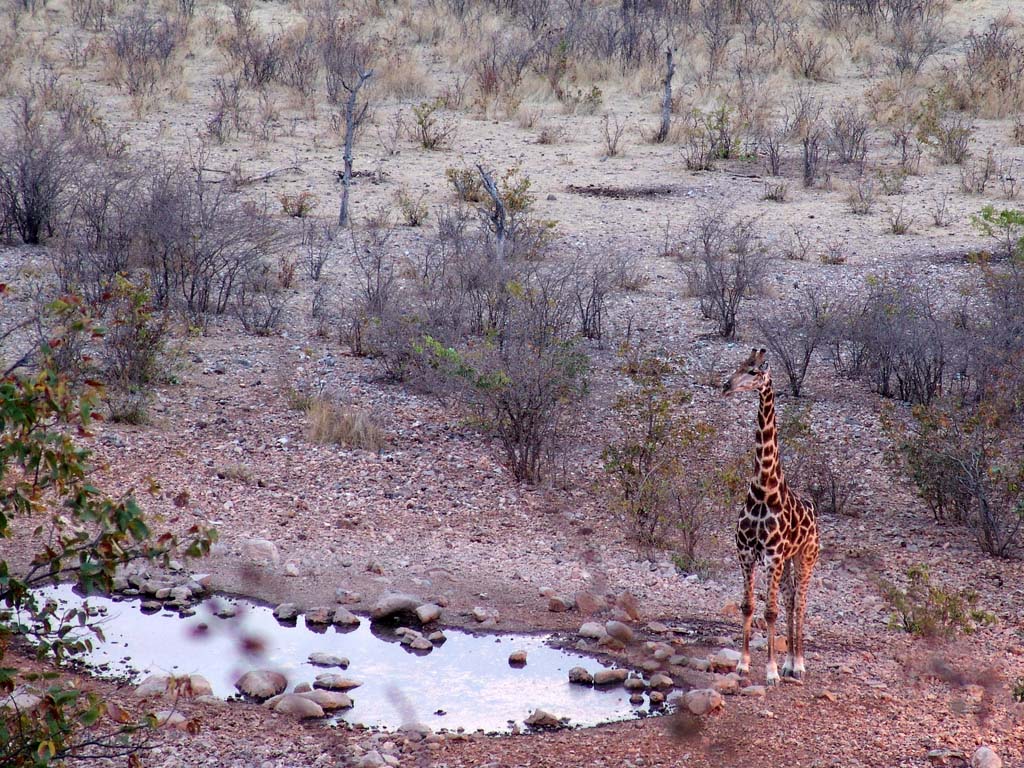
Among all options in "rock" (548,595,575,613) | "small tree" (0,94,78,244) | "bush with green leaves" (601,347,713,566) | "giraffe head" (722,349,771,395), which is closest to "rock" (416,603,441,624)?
"rock" (548,595,575,613)

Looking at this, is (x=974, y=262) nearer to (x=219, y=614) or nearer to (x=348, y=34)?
(x=219, y=614)

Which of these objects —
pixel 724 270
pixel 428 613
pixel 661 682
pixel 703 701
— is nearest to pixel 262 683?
pixel 428 613

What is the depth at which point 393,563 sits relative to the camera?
7.33 m

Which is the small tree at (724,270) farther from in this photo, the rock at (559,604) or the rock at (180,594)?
the rock at (180,594)

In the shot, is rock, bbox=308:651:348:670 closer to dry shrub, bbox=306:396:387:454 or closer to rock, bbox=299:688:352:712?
rock, bbox=299:688:352:712

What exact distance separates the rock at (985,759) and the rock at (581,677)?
1.79 metres

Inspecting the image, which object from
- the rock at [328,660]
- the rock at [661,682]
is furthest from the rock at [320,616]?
the rock at [661,682]

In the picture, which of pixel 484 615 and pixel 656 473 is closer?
pixel 484 615

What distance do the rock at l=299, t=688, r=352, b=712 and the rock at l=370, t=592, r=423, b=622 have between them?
885mm

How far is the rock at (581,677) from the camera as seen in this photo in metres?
6.02

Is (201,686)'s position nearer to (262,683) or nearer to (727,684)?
(262,683)

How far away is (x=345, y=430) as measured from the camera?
909 centimetres

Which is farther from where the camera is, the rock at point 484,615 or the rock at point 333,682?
the rock at point 484,615

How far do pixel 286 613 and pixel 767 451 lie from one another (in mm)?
2782
